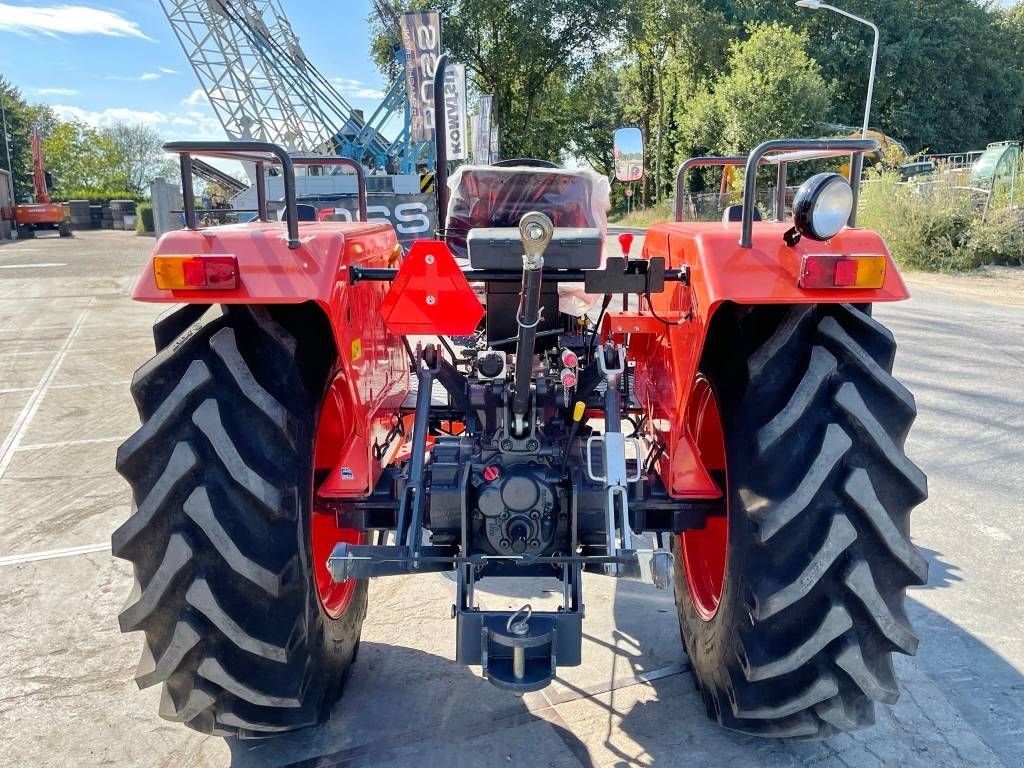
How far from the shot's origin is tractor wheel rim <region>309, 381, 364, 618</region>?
279cm

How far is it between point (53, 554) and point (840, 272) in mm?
4036

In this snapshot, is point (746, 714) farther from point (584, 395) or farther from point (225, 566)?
point (225, 566)

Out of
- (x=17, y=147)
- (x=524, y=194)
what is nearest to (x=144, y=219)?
(x=17, y=147)

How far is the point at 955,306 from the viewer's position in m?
12.5

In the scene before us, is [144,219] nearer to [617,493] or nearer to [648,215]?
[648,215]

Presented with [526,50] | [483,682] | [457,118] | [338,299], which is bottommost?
[483,682]

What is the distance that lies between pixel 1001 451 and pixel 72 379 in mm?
8411

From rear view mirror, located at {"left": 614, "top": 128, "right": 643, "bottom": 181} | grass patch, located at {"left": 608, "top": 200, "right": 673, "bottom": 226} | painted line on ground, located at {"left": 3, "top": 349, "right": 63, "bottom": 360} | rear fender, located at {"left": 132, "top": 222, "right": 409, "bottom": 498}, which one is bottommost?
painted line on ground, located at {"left": 3, "top": 349, "right": 63, "bottom": 360}

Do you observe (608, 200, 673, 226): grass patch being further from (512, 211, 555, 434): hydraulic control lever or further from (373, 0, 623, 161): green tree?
(512, 211, 555, 434): hydraulic control lever

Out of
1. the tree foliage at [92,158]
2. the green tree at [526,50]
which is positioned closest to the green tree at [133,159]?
Result: the tree foliage at [92,158]

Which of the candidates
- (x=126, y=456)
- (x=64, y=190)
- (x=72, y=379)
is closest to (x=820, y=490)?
(x=126, y=456)

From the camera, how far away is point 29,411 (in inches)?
269

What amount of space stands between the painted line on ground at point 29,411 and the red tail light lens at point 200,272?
4.17m

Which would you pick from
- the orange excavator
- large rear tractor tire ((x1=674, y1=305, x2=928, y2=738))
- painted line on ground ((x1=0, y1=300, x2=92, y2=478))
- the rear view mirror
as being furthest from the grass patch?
large rear tractor tire ((x1=674, y1=305, x2=928, y2=738))
